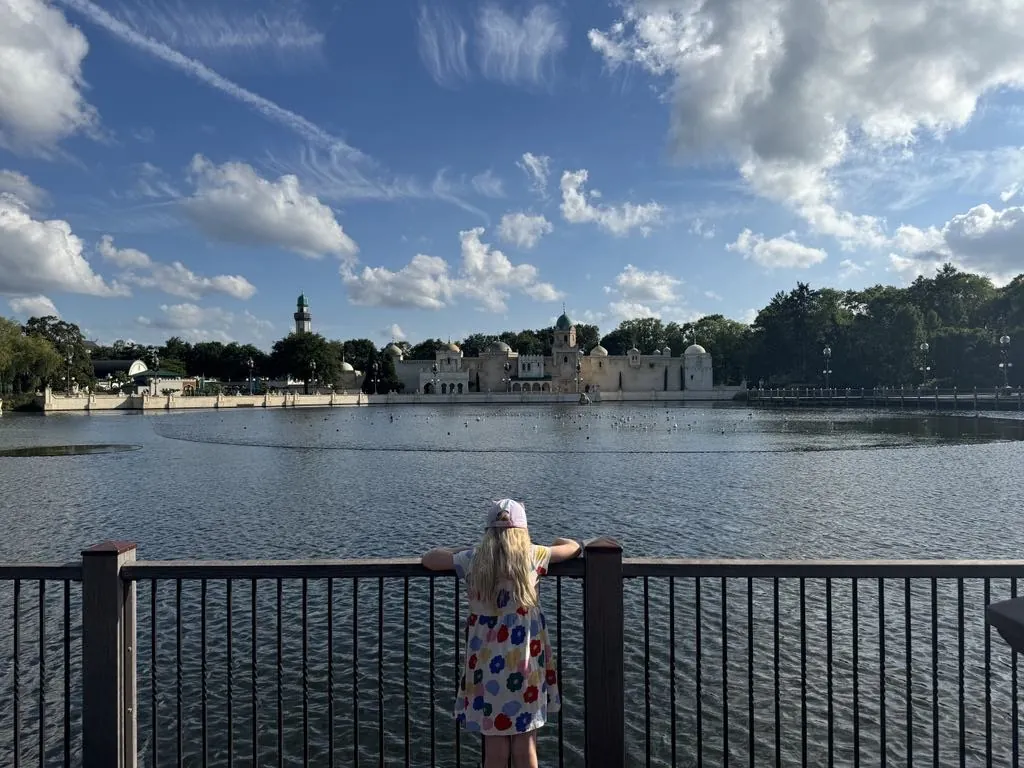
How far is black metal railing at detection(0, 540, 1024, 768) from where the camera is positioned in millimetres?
4223

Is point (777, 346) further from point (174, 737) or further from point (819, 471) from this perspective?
point (174, 737)

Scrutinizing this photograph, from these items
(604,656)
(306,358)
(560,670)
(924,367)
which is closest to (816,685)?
(560,670)

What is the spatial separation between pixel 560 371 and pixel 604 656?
121 metres

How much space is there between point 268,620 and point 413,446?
27.9 meters

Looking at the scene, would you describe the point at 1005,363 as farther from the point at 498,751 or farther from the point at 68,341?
the point at 68,341

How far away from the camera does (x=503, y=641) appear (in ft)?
12.8

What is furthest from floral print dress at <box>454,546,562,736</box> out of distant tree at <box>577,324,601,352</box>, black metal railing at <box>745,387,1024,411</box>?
distant tree at <box>577,324,601,352</box>

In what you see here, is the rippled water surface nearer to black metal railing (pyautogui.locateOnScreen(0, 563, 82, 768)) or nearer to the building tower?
black metal railing (pyautogui.locateOnScreen(0, 563, 82, 768))

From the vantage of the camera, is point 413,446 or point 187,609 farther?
point 413,446

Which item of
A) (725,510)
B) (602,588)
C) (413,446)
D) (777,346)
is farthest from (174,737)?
(777,346)

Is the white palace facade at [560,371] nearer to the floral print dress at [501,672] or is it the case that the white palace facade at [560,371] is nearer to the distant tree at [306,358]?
the distant tree at [306,358]

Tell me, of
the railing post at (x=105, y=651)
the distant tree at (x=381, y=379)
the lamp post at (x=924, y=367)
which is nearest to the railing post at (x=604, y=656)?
the railing post at (x=105, y=651)

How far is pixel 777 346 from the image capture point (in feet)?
326

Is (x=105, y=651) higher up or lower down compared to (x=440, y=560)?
lower down
